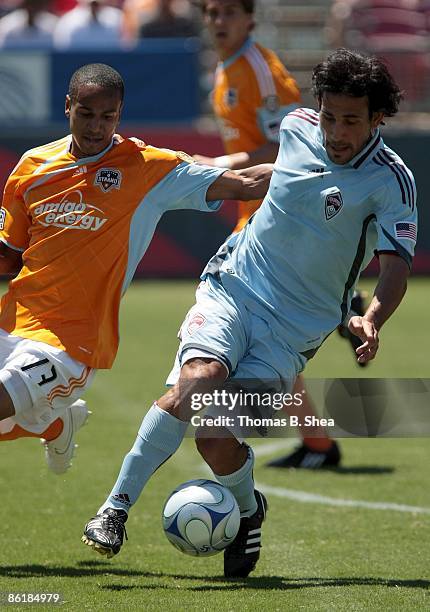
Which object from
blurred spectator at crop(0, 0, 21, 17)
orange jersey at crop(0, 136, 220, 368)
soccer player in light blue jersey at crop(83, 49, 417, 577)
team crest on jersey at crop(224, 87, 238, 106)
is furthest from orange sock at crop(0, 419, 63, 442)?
blurred spectator at crop(0, 0, 21, 17)

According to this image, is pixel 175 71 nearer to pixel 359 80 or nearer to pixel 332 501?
pixel 332 501

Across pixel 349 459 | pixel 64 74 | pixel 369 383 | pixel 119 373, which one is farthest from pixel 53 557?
pixel 64 74

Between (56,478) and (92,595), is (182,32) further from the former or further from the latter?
(92,595)

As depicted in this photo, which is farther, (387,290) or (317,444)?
(317,444)

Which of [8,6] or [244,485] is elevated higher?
[244,485]

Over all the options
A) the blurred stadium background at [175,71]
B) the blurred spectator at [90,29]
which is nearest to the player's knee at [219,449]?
the blurred stadium background at [175,71]

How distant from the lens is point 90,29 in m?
18.8

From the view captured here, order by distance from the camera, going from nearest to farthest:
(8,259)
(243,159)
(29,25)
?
(8,259)
(243,159)
(29,25)

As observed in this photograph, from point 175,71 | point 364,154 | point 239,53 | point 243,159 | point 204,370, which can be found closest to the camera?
point 204,370

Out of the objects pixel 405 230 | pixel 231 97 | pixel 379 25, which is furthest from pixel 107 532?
pixel 379 25

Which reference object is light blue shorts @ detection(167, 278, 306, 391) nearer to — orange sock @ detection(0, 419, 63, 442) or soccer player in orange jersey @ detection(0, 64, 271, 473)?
soccer player in orange jersey @ detection(0, 64, 271, 473)

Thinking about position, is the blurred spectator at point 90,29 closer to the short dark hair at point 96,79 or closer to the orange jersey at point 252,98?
the orange jersey at point 252,98

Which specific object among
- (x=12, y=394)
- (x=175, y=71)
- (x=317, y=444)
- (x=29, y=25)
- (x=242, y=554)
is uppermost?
(x=12, y=394)

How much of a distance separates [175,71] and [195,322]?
13.3 meters
